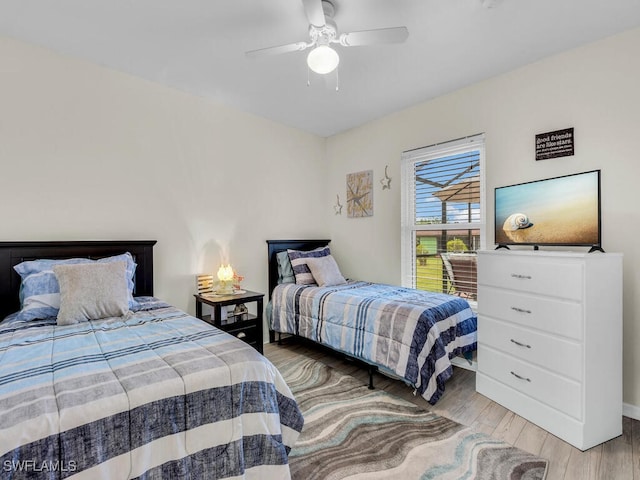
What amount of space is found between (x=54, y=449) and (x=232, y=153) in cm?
291

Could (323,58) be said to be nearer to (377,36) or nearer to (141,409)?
(377,36)

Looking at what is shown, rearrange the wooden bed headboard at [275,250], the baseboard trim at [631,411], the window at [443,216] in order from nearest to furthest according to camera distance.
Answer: the baseboard trim at [631,411], the window at [443,216], the wooden bed headboard at [275,250]

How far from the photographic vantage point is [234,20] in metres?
2.02

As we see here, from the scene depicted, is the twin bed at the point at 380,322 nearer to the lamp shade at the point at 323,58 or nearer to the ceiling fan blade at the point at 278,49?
the lamp shade at the point at 323,58

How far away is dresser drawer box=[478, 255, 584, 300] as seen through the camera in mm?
1891

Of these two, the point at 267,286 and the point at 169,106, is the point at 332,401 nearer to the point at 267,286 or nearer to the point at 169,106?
the point at 267,286

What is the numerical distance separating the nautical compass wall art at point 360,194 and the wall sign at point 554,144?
171 centimetres

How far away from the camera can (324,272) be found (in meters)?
3.48

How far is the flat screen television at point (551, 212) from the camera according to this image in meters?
2.16

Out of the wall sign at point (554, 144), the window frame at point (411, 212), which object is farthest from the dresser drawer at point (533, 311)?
the wall sign at point (554, 144)

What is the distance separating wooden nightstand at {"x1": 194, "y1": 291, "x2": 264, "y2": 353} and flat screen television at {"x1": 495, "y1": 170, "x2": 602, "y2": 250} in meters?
2.22

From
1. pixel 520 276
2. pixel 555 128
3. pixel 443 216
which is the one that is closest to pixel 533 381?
pixel 520 276

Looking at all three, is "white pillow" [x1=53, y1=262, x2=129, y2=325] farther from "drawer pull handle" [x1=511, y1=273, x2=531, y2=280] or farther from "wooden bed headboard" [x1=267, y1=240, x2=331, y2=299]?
"drawer pull handle" [x1=511, y1=273, x2=531, y2=280]

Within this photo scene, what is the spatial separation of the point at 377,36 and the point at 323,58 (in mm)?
320
